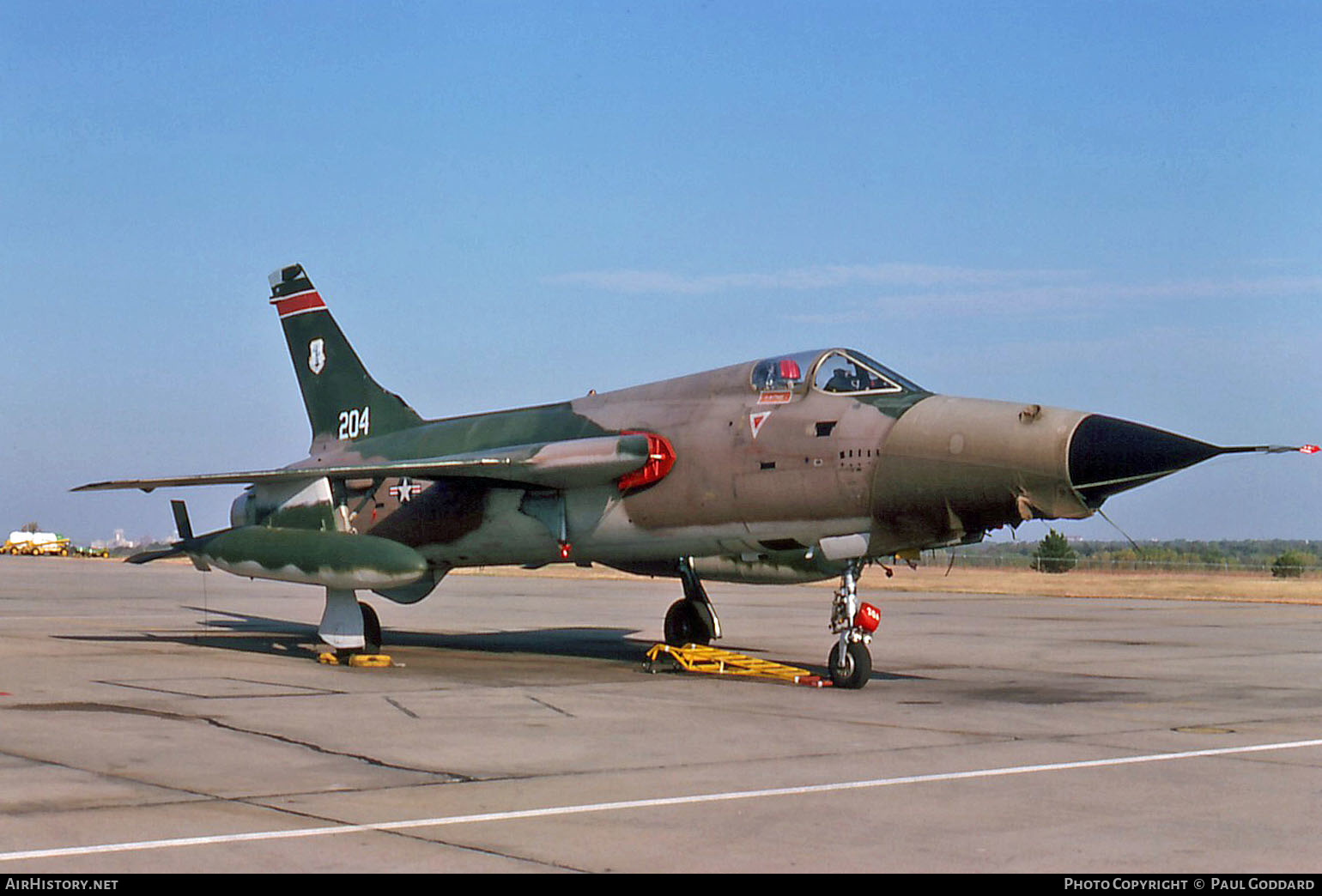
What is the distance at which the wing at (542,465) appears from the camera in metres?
16.0

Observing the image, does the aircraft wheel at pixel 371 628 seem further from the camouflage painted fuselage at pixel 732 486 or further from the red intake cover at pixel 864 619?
the red intake cover at pixel 864 619

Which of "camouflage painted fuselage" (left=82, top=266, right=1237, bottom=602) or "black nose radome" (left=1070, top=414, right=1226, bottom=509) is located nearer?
"black nose radome" (left=1070, top=414, right=1226, bottom=509)

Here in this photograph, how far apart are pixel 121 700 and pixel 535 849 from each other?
7484 millimetres

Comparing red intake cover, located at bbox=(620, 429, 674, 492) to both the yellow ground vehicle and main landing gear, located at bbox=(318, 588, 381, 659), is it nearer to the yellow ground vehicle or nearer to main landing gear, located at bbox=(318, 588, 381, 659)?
main landing gear, located at bbox=(318, 588, 381, 659)

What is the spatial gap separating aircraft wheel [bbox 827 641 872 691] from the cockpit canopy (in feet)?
8.70

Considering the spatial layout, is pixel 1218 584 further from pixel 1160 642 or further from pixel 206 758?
pixel 206 758

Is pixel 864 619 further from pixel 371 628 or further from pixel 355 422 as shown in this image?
pixel 355 422

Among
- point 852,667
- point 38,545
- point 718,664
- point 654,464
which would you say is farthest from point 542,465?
point 38,545

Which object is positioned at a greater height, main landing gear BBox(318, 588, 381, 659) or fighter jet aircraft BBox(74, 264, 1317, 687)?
fighter jet aircraft BBox(74, 264, 1317, 687)

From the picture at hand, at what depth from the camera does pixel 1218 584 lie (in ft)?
136

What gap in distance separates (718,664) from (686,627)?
8.63ft

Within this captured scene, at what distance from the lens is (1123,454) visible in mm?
12695

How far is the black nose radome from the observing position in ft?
41.3

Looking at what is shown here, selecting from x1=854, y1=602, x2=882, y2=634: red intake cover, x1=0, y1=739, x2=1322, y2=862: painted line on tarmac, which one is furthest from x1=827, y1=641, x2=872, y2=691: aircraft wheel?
x1=0, y1=739, x2=1322, y2=862: painted line on tarmac
